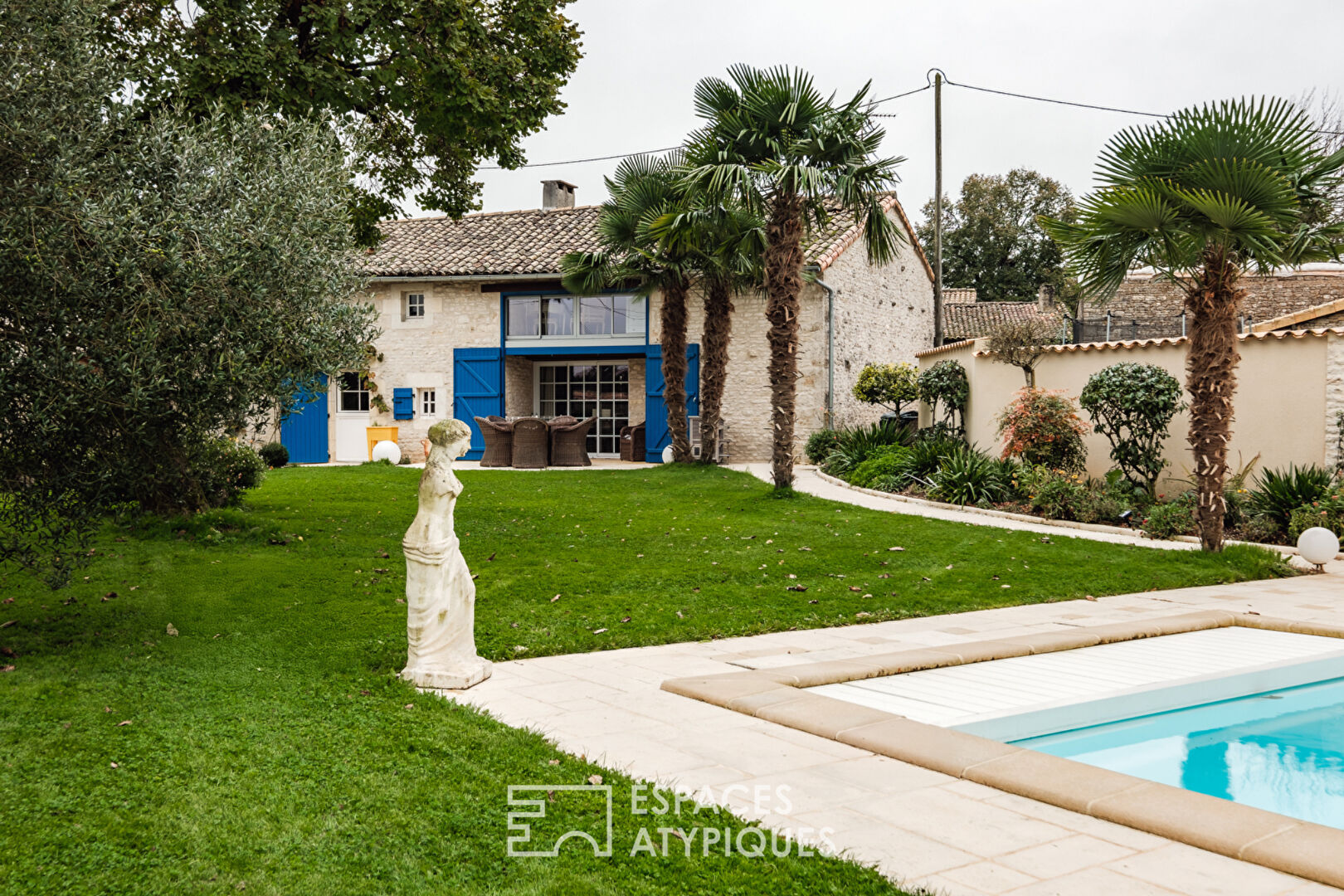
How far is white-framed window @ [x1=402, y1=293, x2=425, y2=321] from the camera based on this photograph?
71.7 feet

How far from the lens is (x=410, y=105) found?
10.4 m

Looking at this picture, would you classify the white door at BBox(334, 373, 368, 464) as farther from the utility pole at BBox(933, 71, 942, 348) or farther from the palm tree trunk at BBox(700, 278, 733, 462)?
the utility pole at BBox(933, 71, 942, 348)

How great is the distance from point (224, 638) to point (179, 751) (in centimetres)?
212

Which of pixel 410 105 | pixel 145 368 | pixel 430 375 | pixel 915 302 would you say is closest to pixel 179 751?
pixel 145 368

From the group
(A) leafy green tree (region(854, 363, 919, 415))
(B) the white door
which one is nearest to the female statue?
(A) leafy green tree (region(854, 363, 919, 415))

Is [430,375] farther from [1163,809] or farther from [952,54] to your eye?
[1163,809]

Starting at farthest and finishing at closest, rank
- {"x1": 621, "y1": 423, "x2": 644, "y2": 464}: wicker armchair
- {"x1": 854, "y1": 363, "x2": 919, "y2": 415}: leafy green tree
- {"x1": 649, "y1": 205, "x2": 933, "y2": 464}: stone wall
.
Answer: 1. {"x1": 621, "y1": 423, "x2": 644, "y2": 464}: wicker armchair
2. {"x1": 649, "y1": 205, "x2": 933, "y2": 464}: stone wall
3. {"x1": 854, "y1": 363, "x2": 919, "y2": 415}: leafy green tree

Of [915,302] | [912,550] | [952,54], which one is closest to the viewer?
[912,550]

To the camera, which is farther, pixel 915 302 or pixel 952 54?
pixel 915 302

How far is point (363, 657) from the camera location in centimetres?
559

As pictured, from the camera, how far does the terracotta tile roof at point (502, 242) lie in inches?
802

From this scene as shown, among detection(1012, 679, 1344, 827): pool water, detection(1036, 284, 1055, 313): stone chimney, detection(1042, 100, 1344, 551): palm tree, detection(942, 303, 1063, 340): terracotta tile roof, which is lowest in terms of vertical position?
detection(1012, 679, 1344, 827): pool water

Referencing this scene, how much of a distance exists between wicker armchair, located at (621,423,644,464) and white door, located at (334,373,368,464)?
615 cm

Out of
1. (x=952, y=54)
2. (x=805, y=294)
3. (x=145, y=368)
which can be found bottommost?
(x=145, y=368)
